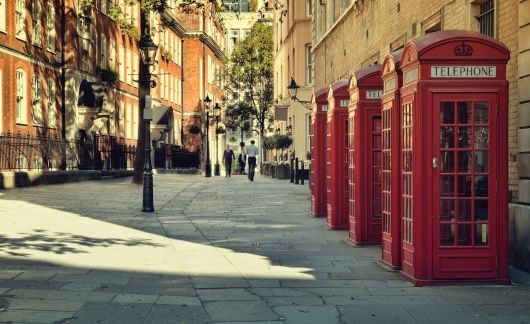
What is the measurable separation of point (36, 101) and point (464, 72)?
3030cm

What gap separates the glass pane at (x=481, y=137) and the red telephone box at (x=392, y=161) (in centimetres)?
115

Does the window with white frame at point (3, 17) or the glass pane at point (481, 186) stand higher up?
the window with white frame at point (3, 17)

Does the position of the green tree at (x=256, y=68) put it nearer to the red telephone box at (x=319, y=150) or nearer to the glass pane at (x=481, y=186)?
the red telephone box at (x=319, y=150)

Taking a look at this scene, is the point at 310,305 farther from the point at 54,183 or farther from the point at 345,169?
the point at 54,183

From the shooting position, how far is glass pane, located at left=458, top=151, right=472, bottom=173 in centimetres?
879

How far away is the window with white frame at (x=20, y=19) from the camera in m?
34.5

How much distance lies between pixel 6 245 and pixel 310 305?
579 cm

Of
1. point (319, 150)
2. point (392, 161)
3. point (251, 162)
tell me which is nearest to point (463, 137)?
point (392, 161)

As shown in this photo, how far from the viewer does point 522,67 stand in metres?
10.5

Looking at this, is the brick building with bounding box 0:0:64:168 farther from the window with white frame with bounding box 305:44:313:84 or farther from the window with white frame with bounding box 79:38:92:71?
the window with white frame with bounding box 305:44:313:84

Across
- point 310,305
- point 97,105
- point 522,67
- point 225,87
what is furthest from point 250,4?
point 225,87

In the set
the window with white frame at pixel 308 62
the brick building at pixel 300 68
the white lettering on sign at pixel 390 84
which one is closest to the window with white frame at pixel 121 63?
the brick building at pixel 300 68

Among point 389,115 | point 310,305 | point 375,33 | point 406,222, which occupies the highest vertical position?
point 375,33

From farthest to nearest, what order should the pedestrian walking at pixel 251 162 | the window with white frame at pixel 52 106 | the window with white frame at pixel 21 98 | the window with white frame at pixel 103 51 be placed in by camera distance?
the window with white frame at pixel 103 51 < the pedestrian walking at pixel 251 162 < the window with white frame at pixel 52 106 < the window with white frame at pixel 21 98
